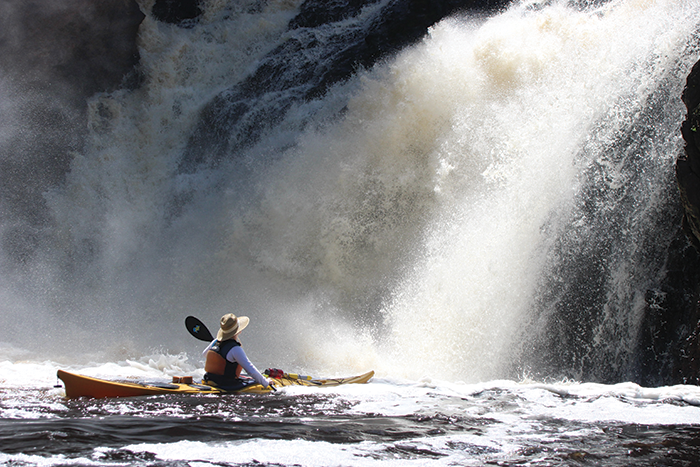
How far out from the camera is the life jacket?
16.5 ft

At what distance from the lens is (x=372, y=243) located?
365 inches

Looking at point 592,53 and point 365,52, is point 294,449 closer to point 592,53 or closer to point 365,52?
point 592,53

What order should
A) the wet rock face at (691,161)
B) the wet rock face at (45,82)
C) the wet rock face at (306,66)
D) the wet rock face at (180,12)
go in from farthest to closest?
the wet rock face at (180,12) → the wet rock face at (45,82) → the wet rock face at (306,66) → the wet rock face at (691,161)

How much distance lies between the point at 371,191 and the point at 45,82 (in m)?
8.13

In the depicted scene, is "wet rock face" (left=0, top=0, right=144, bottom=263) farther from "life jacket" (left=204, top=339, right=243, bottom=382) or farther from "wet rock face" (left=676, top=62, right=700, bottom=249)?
"wet rock face" (left=676, top=62, right=700, bottom=249)

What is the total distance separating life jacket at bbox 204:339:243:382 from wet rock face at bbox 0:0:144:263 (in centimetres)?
889

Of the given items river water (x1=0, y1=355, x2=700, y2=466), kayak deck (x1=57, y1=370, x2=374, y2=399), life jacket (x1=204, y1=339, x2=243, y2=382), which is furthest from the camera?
life jacket (x1=204, y1=339, x2=243, y2=382)

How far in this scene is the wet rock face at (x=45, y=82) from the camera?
12.4 metres

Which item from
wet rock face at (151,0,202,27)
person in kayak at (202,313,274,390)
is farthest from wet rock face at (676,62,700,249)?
wet rock face at (151,0,202,27)

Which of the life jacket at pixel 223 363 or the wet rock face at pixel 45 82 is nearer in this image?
the life jacket at pixel 223 363

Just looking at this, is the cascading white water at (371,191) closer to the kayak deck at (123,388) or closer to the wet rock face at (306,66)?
the wet rock face at (306,66)

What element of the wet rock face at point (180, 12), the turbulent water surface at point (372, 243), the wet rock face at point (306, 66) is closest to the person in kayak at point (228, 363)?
the turbulent water surface at point (372, 243)

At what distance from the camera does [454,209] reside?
8430 mm

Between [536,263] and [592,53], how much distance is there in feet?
10.4
